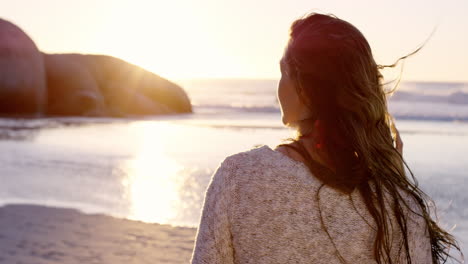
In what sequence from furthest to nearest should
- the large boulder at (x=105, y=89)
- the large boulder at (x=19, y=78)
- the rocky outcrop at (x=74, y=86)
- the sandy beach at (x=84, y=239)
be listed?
the large boulder at (x=105, y=89) → the rocky outcrop at (x=74, y=86) → the large boulder at (x=19, y=78) → the sandy beach at (x=84, y=239)

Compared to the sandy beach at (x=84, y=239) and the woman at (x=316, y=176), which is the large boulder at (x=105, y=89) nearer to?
the sandy beach at (x=84, y=239)

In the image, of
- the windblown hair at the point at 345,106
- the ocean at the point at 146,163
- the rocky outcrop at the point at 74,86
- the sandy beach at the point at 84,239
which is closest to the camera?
the windblown hair at the point at 345,106

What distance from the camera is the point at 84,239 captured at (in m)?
6.27

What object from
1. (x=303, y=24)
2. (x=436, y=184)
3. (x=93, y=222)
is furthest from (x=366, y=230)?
(x=436, y=184)

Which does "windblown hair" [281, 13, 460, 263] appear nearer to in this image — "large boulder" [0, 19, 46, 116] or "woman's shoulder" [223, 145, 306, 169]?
"woman's shoulder" [223, 145, 306, 169]

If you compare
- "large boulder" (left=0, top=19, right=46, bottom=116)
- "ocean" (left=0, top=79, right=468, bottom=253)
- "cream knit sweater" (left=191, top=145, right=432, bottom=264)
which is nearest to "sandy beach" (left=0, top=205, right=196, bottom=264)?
"ocean" (left=0, top=79, right=468, bottom=253)

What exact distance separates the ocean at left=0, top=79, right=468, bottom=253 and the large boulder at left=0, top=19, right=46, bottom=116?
10.4 feet

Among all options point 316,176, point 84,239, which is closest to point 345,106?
point 316,176

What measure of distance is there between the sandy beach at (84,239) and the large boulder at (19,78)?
16.9 meters

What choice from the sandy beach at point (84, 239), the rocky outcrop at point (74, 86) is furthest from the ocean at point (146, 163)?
the rocky outcrop at point (74, 86)

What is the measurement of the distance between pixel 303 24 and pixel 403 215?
53 centimetres

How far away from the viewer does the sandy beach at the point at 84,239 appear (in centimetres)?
570

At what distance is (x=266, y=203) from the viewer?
156 cm

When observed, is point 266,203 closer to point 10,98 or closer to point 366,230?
point 366,230
